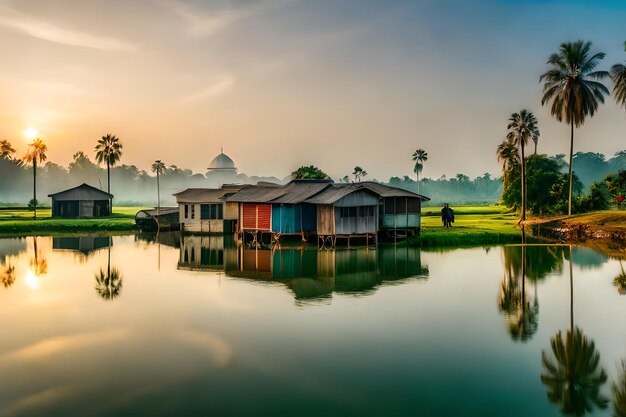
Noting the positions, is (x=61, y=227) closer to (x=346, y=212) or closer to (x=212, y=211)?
(x=212, y=211)

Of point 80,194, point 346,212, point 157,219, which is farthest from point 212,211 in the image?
point 80,194

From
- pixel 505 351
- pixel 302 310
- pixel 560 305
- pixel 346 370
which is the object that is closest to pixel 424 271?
pixel 560 305

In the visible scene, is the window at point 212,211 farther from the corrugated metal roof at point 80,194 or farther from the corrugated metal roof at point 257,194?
the corrugated metal roof at point 80,194

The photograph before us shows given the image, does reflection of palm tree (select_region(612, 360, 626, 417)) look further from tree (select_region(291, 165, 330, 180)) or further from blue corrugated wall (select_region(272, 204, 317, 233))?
tree (select_region(291, 165, 330, 180))

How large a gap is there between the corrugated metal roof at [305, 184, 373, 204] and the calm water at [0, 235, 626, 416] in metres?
10.1

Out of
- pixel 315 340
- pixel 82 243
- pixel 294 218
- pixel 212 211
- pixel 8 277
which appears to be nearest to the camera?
pixel 315 340

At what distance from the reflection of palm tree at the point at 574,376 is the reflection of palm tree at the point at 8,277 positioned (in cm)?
2388

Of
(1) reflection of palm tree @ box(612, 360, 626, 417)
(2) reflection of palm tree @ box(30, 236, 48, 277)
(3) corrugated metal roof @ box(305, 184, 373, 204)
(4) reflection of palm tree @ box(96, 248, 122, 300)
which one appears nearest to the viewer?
(1) reflection of palm tree @ box(612, 360, 626, 417)

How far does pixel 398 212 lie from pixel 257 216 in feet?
38.0

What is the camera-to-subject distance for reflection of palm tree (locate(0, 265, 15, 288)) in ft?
92.0

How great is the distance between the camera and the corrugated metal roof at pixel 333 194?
4116 cm

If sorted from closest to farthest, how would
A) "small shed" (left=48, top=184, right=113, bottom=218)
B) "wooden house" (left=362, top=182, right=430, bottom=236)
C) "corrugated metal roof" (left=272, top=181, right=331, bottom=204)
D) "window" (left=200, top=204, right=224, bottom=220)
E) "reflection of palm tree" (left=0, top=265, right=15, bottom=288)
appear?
"reflection of palm tree" (left=0, top=265, right=15, bottom=288)
"corrugated metal roof" (left=272, top=181, right=331, bottom=204)
"wooden house" (left=362, top=182, right=430, bottom=236)
"window" (left=200, top=204, right=224, bottom=220)
"small shed" (left=48, top=184, right=113, bottom=218)

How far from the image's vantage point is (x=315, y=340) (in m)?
17.1

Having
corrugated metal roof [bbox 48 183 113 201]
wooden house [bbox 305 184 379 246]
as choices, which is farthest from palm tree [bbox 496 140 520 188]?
corrugated metal roof [bbox 48 183 113 201]
